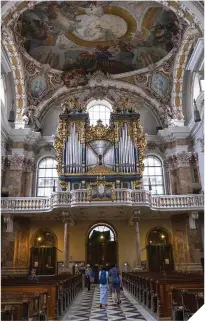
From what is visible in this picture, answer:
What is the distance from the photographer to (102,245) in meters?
20.3

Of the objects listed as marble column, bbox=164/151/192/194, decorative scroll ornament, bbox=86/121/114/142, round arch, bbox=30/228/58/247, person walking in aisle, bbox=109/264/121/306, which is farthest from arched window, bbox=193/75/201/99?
person walking in aisle, bbox=109/264/121/306

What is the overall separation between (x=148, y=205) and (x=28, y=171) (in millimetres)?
8201

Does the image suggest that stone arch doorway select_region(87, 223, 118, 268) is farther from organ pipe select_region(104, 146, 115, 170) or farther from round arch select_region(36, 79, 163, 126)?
round arch select_region(36, 79, 163, 126)

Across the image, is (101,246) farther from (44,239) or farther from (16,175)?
(16,175)

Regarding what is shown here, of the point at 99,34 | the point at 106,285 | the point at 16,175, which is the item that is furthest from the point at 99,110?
the point at 106,285

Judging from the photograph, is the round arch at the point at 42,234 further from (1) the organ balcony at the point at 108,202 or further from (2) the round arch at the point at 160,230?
(2) the round arch at the point at 160,230

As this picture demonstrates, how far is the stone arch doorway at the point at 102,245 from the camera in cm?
2000

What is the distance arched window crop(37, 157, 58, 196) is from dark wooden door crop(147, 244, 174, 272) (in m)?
7.59

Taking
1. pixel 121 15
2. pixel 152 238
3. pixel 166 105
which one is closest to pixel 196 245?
pixel 152 238

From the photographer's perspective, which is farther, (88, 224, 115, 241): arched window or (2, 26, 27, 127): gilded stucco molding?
(88, 224, 115, 241): arched window

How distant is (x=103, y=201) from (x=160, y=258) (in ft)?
19.5

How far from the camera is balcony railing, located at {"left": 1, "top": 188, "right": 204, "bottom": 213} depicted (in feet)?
56.0

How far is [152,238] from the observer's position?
2053cm

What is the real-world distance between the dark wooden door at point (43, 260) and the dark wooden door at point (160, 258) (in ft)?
19.8
